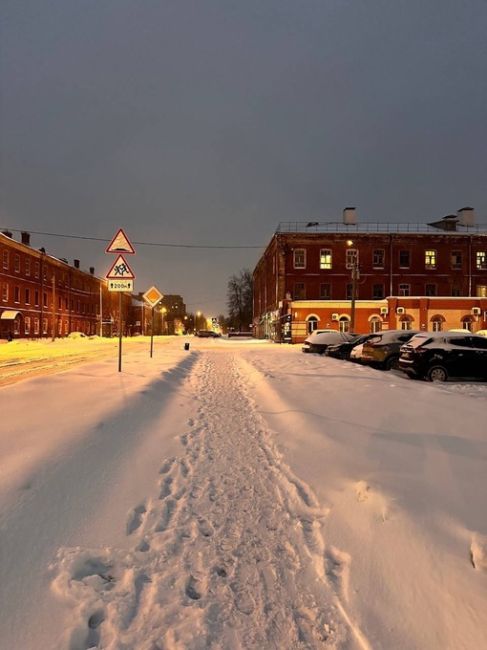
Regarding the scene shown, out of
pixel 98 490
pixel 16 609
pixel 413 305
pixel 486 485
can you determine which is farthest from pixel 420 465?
pixel 413 305

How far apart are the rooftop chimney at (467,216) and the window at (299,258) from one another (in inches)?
823

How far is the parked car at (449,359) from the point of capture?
13156 mm

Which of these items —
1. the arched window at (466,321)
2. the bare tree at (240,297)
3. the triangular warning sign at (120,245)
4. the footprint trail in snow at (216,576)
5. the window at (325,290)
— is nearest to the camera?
the footprint trail in snow at (216,576)

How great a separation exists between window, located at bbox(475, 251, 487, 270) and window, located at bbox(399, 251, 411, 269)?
7.99 m

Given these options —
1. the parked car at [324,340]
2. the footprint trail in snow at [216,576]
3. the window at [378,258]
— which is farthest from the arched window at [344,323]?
the footprint trail in snow at [216,576]

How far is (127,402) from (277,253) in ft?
143

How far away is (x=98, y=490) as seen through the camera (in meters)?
4.25

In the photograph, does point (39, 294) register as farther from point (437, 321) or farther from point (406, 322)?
point (437, 321)

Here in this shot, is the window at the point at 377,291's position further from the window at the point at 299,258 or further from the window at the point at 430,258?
the window at the point at 299,258

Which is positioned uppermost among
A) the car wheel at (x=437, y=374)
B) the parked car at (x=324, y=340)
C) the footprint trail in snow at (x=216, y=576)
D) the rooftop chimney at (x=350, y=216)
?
the rooftop chimney at (x=350, y=216)

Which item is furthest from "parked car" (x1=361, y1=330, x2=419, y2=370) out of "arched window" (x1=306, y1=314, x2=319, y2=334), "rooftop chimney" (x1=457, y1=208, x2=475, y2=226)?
"rooftop chimney" (x1=457, y1=208, x2=475, y2=226)

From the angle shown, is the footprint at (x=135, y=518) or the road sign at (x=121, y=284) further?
the road sign at (x=121, y=284)

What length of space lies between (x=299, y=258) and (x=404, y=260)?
12486 mm

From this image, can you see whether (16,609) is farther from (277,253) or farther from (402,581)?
(277,253)
